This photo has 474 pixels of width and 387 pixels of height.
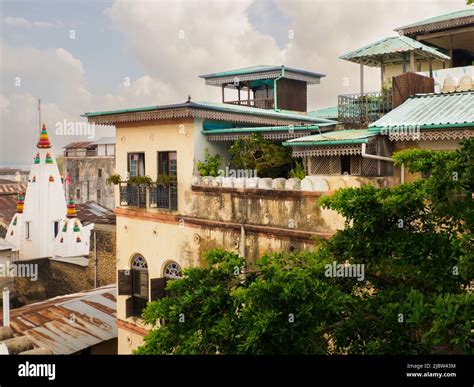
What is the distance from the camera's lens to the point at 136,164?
13.4 m

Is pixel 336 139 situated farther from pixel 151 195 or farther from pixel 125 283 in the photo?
pixel 125 283

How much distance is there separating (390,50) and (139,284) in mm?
8369

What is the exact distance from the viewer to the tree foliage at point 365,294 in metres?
4.79

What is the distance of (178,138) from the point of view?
12281mm

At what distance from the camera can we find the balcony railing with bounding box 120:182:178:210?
1230 cm

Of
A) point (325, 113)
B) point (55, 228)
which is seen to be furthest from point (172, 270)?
point (55, 228)

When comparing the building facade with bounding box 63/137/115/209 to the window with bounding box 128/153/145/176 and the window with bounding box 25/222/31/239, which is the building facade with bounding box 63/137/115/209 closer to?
the window with bounding box 25/222/31/239

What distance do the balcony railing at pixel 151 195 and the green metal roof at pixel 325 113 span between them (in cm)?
739

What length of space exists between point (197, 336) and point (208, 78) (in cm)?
1437

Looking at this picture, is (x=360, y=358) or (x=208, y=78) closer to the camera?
(x=360, y=358)

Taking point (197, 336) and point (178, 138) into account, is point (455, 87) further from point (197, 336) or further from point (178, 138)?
point (197, 336)

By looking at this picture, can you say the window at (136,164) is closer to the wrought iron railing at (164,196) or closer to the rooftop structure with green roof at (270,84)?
the wrought iron railing at (164,196)

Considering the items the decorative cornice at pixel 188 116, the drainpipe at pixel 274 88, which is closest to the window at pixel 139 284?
the decorative cornice at pixel 188 116

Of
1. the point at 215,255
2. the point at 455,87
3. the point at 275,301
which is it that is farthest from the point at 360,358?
the point at 455,87
